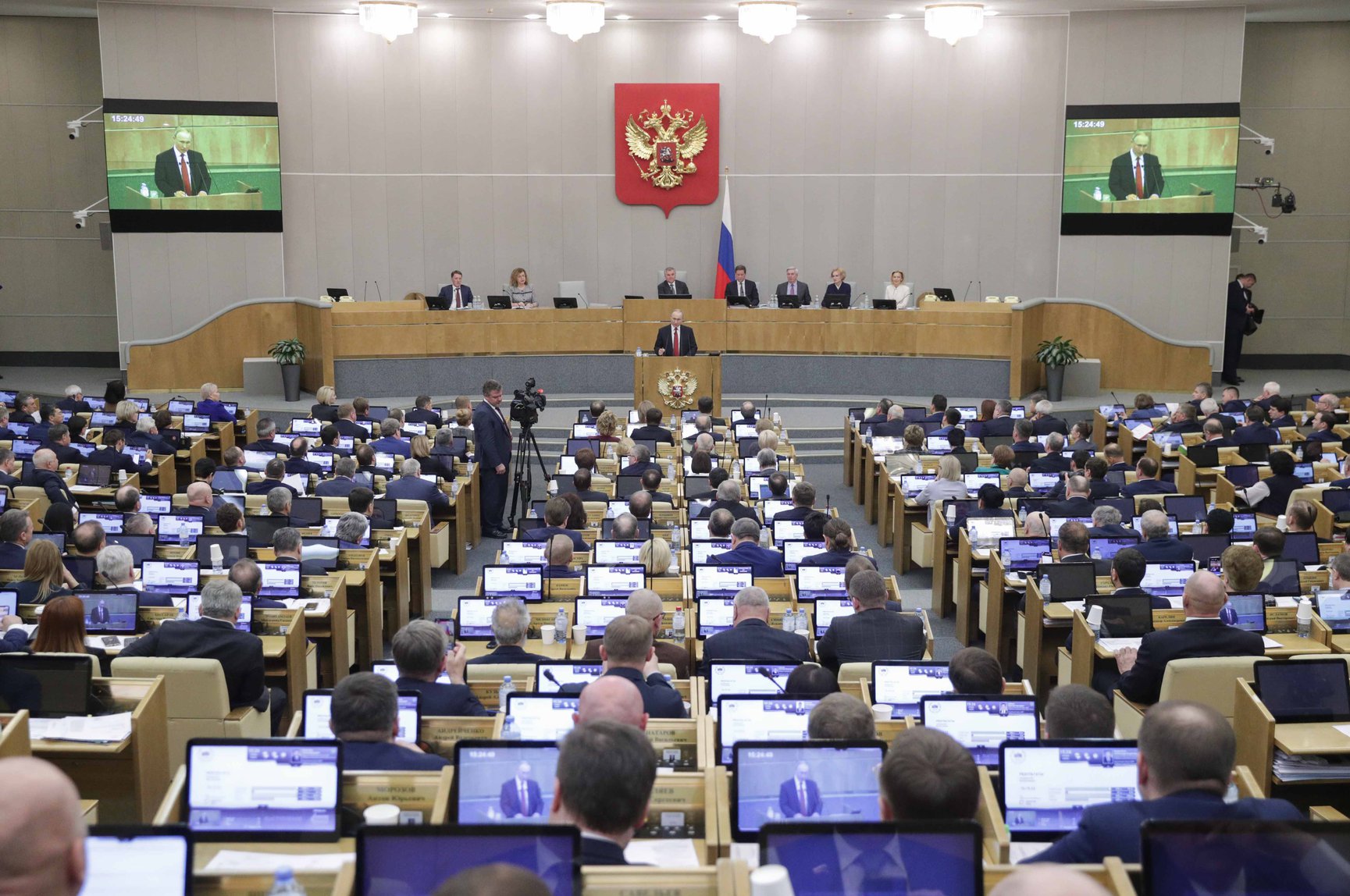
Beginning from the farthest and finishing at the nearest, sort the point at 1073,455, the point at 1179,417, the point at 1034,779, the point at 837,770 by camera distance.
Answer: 1. the point at 1179,417
2. the point at 1073,455
3. the point at 1034,779
4. the point at 837,770

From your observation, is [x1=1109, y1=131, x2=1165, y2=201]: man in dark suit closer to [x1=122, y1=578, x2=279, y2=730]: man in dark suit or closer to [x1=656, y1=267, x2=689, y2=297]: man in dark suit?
[x1=656, y1=267, x2=689, y2=297]: man in dark suit

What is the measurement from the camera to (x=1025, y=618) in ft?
26.8

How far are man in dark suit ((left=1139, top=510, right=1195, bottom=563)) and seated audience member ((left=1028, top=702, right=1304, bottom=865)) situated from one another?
499 centimetres

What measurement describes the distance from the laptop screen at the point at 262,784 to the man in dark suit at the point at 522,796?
507mm

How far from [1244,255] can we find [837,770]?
19.8m

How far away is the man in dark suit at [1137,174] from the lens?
62.5 ft

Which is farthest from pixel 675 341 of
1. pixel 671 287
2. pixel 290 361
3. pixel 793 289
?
pixel 290 361

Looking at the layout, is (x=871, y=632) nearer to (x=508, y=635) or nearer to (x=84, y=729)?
(x=508, y=635)

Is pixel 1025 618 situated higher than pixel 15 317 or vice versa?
pixel 15 317

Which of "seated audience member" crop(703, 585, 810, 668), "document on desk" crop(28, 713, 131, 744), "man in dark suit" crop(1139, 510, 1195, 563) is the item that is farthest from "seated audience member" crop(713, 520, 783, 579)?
"document on desk" crop(28, 713, 131, 744)

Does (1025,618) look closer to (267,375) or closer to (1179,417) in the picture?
(1179,417)

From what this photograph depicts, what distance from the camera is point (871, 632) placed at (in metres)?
6.38

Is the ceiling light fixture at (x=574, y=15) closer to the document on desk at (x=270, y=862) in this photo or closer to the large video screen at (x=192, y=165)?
the large video screen at (x=192, y=165)

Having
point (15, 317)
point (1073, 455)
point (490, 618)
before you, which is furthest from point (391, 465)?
point (15, 317)
